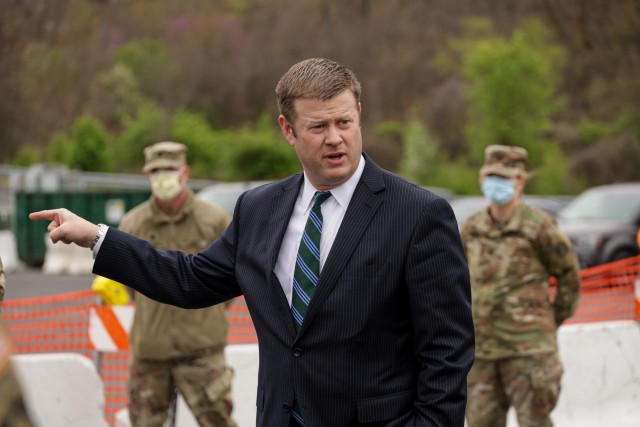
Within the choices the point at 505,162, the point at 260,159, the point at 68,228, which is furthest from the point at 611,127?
the point at 68,228

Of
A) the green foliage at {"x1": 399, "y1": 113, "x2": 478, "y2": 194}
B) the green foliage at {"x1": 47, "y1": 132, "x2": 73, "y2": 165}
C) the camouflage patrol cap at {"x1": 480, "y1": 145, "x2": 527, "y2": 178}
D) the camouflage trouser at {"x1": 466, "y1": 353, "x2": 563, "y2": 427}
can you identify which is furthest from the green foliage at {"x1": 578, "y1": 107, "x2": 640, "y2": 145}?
the camouflage trouser at {"x1": 466, "y1": 353, "x2": 563, "y2": 427}

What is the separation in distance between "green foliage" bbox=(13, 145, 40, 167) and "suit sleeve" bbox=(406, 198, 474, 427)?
4187 centimetres

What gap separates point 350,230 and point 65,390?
4728mm

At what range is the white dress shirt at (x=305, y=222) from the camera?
3.43 meters

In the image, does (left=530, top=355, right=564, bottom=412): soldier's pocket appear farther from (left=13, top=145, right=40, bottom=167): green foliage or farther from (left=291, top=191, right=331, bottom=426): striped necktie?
(left=13, top=145, right=40, bottom=167): green foliage

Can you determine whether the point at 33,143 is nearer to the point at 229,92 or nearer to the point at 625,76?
the point at 229,92

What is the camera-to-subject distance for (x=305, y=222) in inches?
138

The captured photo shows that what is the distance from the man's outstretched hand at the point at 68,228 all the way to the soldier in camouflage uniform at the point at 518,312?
3543mm

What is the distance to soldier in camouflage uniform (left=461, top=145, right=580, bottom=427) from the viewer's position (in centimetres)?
643

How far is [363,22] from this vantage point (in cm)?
6128

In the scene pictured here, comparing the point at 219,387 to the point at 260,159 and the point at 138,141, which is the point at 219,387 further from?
the point at 138,141

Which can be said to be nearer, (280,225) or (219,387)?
(280,225)

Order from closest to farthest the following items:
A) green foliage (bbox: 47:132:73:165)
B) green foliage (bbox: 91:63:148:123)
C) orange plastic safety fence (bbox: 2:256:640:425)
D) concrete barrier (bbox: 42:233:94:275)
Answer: orange plastic safety fence (bbox: 2:256:640:425), concrete barrier (bbox: 42:233:94:275), green foliage (bbox: 47:132:73:165), green foliage (bbox: 91:63:148:123)

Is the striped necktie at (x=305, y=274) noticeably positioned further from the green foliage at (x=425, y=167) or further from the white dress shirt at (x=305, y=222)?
the green foliage at (x=425, y=167)
